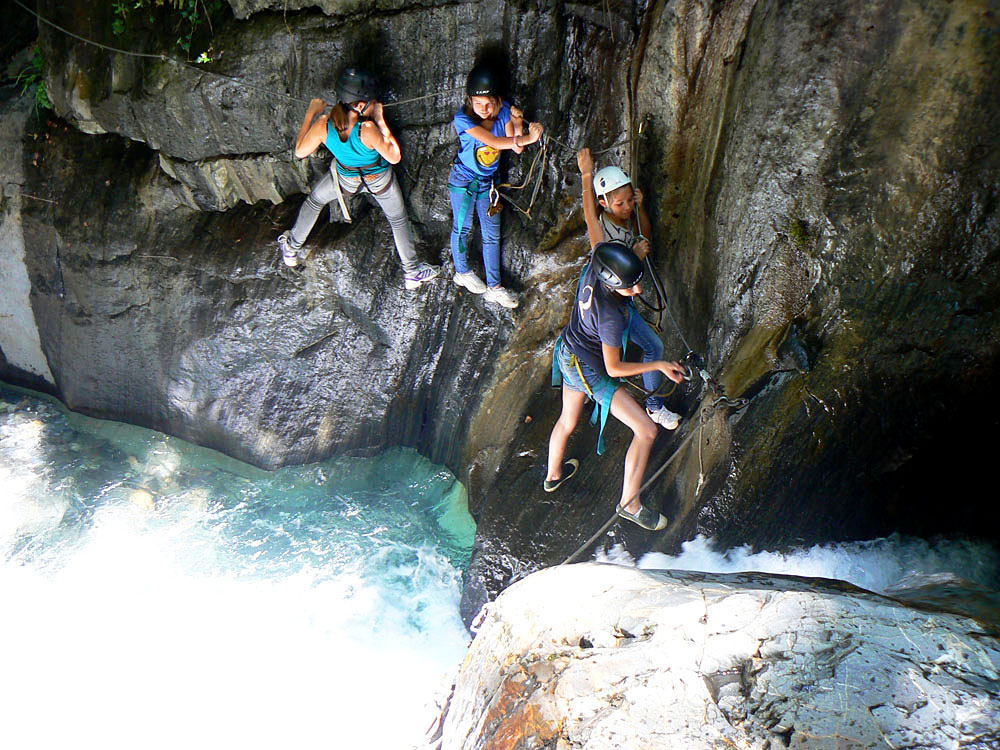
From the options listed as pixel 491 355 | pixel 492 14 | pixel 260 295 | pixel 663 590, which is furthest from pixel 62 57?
pixel 663 590

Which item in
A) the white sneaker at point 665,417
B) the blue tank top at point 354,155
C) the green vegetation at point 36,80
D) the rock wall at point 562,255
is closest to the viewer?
the rock wall at point 562,255

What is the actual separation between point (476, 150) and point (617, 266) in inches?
52.9

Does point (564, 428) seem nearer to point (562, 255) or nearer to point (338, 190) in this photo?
point (562, 255)

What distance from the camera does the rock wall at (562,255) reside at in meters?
3.15

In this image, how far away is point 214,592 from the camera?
5.33 meters

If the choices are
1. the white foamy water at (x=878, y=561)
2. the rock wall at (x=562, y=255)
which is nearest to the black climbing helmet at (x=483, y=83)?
the rock wall at (x=562, y=255)

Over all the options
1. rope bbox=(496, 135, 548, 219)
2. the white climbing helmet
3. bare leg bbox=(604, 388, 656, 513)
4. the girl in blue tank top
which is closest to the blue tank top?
the girl in blue tank top

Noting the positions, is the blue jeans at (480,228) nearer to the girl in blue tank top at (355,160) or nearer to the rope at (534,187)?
the rope at (534,187)

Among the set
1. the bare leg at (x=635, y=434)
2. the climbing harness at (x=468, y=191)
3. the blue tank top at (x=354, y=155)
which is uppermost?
the blue tank top at (x=354, y=155)

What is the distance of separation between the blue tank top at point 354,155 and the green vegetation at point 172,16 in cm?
134

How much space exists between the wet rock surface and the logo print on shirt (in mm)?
2555

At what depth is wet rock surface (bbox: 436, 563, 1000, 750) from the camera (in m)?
2.12

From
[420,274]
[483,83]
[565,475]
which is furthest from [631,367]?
[420,274]

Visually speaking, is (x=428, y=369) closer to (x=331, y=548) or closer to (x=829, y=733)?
(x=331, y=548)
